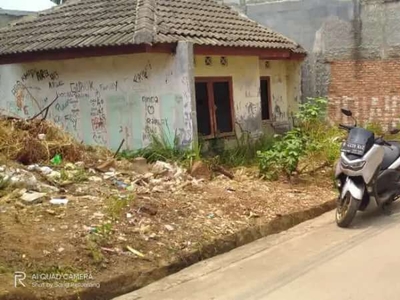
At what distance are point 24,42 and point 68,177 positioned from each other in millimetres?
5603

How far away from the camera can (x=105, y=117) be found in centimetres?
1148

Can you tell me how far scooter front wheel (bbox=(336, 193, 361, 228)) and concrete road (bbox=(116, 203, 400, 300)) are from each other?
0.11 m

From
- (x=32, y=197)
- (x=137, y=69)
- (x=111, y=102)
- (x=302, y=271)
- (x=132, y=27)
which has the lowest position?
(x=302, y=271)

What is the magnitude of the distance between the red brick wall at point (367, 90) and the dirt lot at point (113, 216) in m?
6.37

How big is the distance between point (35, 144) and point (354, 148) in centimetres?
448

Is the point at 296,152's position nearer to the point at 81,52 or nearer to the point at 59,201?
the point at 59,201

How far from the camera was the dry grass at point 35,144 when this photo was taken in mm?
7965

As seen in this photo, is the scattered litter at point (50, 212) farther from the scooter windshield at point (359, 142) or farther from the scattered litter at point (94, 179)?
the scooter windshield at point (359, 142)

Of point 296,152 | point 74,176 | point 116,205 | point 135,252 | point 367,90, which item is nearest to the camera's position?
point 135,252

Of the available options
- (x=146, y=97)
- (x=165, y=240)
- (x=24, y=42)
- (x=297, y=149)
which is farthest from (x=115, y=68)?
(x=165, y=240)

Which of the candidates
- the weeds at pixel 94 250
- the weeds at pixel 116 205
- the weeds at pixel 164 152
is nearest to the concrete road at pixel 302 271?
the weeds at pixel 94 250

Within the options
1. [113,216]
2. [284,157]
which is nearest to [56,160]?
[113,216]

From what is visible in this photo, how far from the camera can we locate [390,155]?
781cm

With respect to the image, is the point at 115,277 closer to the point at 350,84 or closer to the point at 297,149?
the point at 297,149
